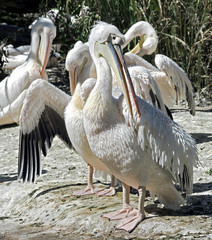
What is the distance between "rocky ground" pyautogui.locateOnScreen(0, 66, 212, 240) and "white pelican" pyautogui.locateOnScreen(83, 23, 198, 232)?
0.19m

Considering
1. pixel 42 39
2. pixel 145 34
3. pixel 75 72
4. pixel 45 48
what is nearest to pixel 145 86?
pixel 75 72

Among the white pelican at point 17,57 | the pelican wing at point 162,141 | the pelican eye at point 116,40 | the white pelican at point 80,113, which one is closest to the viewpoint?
the pelican wing at point 162,141

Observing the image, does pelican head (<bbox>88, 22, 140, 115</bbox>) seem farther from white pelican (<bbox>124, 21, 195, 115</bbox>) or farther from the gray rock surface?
white pelican (<bbox>124, 21, 195, 115</bbox>)

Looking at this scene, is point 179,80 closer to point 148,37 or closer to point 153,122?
point 148,37

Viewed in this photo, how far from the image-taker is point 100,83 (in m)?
3.96

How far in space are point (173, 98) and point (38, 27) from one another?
6.79 ft

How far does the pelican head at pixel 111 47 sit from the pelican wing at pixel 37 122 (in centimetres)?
93

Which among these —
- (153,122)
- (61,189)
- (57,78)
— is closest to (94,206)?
(61,189)

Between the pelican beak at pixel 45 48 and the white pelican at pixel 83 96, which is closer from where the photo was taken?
the white pelican at pixel 83 96

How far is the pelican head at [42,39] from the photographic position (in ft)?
23.7

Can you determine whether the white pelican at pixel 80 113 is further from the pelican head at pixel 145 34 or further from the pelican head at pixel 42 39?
the pelican head at pixel 42 39

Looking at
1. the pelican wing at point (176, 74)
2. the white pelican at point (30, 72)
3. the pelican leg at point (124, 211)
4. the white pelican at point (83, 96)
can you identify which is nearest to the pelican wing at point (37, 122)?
the white pelican at point (83, 96)

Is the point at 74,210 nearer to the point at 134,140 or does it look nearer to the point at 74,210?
the point at 74,210

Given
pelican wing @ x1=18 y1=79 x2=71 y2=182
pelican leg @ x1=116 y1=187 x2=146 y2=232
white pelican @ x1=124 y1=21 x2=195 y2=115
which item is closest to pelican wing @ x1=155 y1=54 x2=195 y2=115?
white pelican @ x1=124 y1=21 x2=195 y2=115
